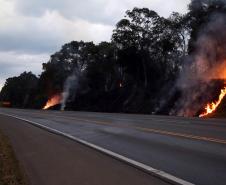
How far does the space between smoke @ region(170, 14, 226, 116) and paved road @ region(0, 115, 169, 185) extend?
34620 millimetres

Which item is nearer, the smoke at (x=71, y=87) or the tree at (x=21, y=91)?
the smoke at (x=71, y=87)

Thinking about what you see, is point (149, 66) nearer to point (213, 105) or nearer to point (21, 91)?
point (213, 105)

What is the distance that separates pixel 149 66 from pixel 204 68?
68.6 feet

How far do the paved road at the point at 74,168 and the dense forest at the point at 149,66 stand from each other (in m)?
34.8

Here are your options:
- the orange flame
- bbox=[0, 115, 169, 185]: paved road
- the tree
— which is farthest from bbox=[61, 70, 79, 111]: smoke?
bbox=[0, 115, 169, 185]: paved road

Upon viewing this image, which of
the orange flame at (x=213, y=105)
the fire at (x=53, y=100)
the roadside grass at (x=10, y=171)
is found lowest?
the roadside grass at (x=10, y=171)

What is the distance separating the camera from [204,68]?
5584 cm

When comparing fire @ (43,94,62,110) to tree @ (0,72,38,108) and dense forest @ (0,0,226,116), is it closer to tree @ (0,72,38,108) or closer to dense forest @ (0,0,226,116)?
dense forest @ (0,0,226,116)

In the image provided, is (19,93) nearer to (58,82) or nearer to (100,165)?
(58,82)

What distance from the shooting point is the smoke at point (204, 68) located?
51156 mm

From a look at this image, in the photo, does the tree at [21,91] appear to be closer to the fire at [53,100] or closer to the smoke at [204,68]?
the fire at [53,100]

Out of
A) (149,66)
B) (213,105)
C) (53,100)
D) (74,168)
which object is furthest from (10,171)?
(53,100)

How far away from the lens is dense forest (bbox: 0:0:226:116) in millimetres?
53406

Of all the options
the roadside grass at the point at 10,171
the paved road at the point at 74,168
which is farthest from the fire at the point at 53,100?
the roadside grass at the point at 10,171
